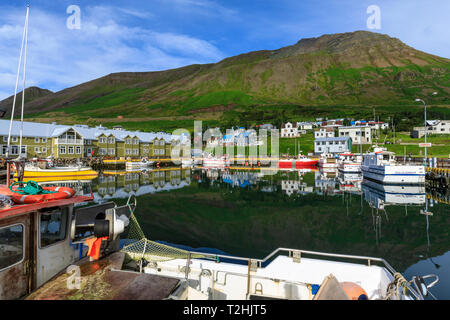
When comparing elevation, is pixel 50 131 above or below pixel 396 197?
above

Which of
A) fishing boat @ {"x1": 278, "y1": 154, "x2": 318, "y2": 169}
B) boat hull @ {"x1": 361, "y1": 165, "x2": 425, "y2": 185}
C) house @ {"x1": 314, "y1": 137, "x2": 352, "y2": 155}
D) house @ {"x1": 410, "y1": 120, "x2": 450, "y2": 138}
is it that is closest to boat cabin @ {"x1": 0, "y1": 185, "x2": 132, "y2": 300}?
boat hull @ {"x1": 361, "y1": 165, "x2": 425, "y2": 185}

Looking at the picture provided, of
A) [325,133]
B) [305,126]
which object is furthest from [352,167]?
[305,126]

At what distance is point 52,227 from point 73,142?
7490 cm

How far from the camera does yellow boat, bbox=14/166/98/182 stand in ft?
139

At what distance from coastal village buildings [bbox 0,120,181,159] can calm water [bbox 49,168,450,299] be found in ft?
150

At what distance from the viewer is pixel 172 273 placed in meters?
7.80

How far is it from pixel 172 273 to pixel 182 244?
291 inches

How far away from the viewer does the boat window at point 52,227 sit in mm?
6230

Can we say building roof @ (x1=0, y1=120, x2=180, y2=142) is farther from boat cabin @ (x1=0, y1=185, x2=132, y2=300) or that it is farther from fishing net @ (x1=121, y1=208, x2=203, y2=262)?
boat cabin @ (x1=0, y1=185, x2=132, y2=300)

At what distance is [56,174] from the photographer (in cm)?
4550

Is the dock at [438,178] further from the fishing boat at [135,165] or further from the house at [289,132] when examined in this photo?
the house at [289,132]

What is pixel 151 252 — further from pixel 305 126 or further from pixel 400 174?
pixel 305 126

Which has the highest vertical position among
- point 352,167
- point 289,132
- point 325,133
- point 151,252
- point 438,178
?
point 289,132
